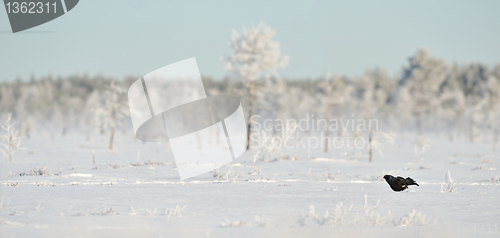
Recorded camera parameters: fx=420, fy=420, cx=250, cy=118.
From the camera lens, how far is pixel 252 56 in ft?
93.9

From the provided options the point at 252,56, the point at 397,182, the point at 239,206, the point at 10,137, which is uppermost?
the point at 252,56

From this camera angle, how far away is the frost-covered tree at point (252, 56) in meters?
28.5

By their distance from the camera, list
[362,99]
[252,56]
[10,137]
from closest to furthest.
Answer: [10,137], [252,56], [362,99]

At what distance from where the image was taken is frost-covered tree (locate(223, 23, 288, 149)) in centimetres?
2853

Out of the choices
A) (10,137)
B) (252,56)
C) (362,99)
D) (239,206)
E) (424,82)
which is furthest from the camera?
(362,99)

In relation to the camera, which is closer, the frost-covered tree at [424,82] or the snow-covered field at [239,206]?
the snow-covered field at [239,206]

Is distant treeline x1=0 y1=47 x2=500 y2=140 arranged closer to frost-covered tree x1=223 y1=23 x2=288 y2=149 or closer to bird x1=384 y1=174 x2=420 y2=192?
frost-covered tree x1=223 y1=23 x2=288 y2=149

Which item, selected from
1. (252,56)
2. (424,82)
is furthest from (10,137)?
(424,82)

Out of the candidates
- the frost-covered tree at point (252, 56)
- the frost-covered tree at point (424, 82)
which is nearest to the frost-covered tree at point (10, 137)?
the frost-covered tree at point (252, 56)

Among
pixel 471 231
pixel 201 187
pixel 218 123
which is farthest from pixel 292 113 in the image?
pixel 471 231

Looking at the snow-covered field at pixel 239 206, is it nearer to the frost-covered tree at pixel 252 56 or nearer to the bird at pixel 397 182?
the bird at pixel 397 182

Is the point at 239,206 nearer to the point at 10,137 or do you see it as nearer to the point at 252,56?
the point at 10,137

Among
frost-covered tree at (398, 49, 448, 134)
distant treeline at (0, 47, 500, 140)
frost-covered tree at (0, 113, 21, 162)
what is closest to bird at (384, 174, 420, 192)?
frost-covered tree at (0, 113, 21, 162)

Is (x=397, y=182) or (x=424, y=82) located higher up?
(x=424, y=82)
